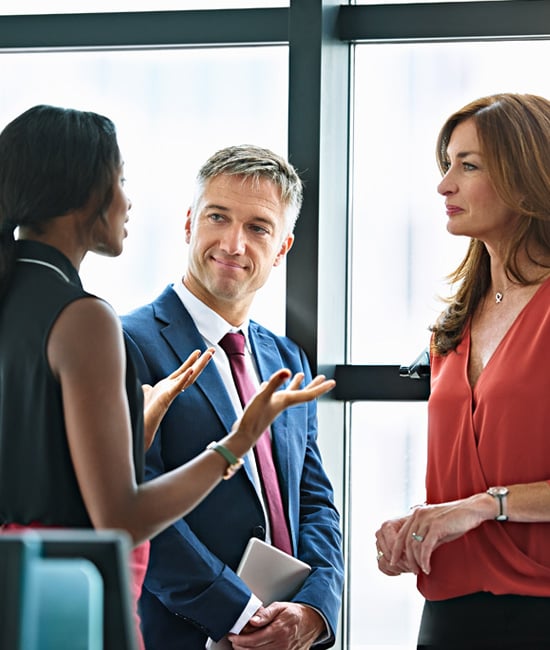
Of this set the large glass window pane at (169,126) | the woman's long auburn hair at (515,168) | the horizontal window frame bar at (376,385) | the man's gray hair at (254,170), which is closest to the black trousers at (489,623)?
the woman's long auburn hair at (515,168)

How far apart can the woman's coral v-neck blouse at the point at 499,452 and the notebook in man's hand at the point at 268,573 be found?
0.93ft

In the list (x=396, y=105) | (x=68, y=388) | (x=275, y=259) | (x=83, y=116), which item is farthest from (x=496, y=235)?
(x=68, y=388)

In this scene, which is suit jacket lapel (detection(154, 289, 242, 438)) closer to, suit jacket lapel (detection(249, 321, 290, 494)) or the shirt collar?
the shirt collar

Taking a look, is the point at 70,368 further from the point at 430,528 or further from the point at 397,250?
the point at 397,250

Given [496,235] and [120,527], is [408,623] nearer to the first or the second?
[496,235]

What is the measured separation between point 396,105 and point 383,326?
0.64m

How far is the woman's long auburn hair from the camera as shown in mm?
2242

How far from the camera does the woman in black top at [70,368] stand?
1.41 m

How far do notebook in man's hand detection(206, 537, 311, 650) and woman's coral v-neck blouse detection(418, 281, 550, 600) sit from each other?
0.28m

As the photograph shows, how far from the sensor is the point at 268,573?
7.25 feet

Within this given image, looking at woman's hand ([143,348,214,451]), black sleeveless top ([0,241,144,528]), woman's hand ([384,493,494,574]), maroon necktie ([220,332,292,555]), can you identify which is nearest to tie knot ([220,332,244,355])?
maroon necktie ([220,332,292,555])

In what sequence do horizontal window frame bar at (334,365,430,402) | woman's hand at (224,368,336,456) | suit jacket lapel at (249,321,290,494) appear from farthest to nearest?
horizontal window frame bar at (334,365,430,402), suit jacket lapel at (249,321,290,494), woman's hand at (224,368,336,456)

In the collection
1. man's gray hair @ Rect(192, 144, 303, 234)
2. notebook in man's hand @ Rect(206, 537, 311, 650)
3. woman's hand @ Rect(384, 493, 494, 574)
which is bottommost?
notebook in man's hand @ Rect(206, 537, 311, 650)

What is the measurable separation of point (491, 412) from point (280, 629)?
644 mm
